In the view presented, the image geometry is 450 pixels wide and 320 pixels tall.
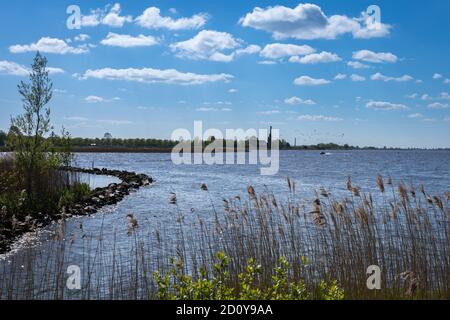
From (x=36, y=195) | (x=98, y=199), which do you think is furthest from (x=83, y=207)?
(x=98, y=199)

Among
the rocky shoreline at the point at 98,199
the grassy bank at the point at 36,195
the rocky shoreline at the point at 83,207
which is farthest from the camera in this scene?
the rocky shoreline at the point at 98,199

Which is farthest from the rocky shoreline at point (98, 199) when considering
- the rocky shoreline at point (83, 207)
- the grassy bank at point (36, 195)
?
the grassy bank at point (36, 195)

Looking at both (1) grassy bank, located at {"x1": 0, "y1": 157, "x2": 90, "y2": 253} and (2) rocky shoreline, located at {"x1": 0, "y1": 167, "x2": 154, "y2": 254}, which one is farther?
(1) grassy bank, located at {"x1": 0, "y1": 157, "x2": 90, "y2": 253}

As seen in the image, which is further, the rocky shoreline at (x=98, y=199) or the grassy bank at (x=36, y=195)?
the rocky shoreline at (x=98, y=199)

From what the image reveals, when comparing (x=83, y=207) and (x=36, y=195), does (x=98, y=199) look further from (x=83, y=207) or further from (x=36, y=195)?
(x=36, y=195)

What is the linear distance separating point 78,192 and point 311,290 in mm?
20127

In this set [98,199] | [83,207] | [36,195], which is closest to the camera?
[36,195]

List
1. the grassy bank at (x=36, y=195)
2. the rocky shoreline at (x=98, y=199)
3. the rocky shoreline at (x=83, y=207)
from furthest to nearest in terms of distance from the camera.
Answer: the rocky shoreline at (x=98, y=199) < the grassy bank at (x=36, y=195) < the rocky shoreline at (x=83, y=207)

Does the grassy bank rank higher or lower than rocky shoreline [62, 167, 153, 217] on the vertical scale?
higher

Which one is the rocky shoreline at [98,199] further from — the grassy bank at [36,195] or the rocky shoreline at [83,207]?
the grassy bank at [36,195]

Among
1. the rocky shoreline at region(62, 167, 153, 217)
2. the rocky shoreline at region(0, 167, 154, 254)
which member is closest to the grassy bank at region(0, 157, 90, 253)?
the rocky shoreline at region(0, 167, 154, 254)

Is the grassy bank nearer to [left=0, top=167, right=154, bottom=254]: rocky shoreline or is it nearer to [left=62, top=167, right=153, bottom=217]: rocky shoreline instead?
[left=0, top=167, right=154, bottom=254]: rocky shoreline
